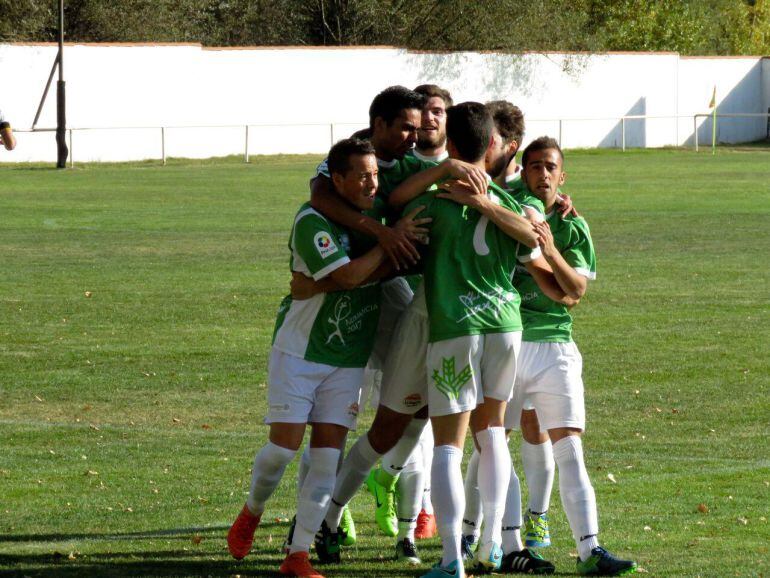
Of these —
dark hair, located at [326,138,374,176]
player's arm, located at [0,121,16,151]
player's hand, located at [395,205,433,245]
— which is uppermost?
player's arm, located at [0,121,16,151]

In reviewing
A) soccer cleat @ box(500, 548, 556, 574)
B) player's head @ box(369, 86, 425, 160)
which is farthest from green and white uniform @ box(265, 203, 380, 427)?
soccer cleat @ box(500, 548, 556, 574)

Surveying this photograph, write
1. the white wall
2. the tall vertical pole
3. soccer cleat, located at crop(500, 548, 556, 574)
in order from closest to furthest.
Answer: soccer cleat, located at crop(500, 548, 556, 574) → the tall vertical pole → the white wall

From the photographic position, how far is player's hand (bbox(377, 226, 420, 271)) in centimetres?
555

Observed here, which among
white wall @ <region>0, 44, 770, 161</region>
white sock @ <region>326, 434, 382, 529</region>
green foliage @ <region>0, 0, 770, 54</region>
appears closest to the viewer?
white sock @ <region>326, 434, 382, 529</region>

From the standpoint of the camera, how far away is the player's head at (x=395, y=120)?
6039 mm

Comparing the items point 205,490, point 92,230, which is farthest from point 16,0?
point 205,490

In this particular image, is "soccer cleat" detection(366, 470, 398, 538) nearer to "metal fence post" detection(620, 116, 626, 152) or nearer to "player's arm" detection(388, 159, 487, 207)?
"player's arm" detection(388, 159, 487, 207)

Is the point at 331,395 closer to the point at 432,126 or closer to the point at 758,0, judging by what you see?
the point at 432,126

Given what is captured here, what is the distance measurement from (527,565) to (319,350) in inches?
51.5

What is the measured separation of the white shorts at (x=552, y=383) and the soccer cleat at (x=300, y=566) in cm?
119

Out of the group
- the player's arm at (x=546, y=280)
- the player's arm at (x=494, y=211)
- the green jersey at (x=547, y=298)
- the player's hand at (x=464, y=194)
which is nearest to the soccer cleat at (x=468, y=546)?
the green jersey at (x=547, y=298)

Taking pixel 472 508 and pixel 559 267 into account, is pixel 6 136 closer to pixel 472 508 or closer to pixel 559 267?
pixel 472 508

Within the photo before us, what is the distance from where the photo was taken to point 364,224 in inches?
225

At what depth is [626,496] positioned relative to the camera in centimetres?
738
